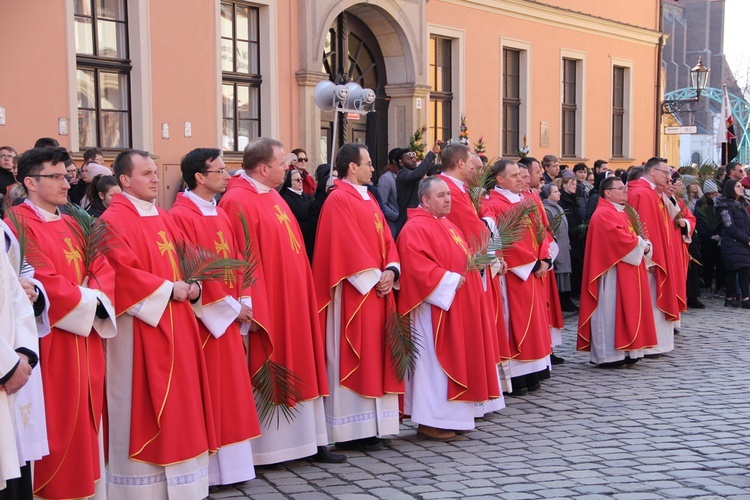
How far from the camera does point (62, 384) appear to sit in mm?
4785

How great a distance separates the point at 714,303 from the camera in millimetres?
14977

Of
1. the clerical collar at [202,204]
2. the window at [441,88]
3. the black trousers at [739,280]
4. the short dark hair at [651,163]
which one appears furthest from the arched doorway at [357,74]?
the clerical collar at [202,204]

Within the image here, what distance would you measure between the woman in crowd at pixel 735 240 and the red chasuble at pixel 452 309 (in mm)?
8363

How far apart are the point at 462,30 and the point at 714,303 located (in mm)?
7741

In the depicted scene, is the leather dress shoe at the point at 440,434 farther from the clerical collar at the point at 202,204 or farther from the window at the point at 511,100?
the window at the point at 511,100

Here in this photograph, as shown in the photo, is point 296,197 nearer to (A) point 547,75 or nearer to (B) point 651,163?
(B) point 651,163

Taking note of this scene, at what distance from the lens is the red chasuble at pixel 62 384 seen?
4.73 m

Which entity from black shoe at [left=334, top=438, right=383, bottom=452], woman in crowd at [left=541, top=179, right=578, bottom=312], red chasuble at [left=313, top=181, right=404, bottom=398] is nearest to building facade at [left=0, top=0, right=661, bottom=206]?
woman in crowd at [left=541, top=179, right=578, bottom=312]

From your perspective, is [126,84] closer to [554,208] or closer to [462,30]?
[554,208]

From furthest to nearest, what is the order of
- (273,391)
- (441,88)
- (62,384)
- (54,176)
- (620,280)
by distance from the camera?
(441,88) < (620,280) < (273,391) < (54,176) < (62,384)

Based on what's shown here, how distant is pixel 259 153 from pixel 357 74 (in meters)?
11.8

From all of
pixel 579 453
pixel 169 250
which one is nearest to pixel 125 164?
pixel 169 250

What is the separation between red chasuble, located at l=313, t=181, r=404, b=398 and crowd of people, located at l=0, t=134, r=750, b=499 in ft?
0.05

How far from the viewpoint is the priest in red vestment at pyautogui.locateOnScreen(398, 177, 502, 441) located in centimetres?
690
